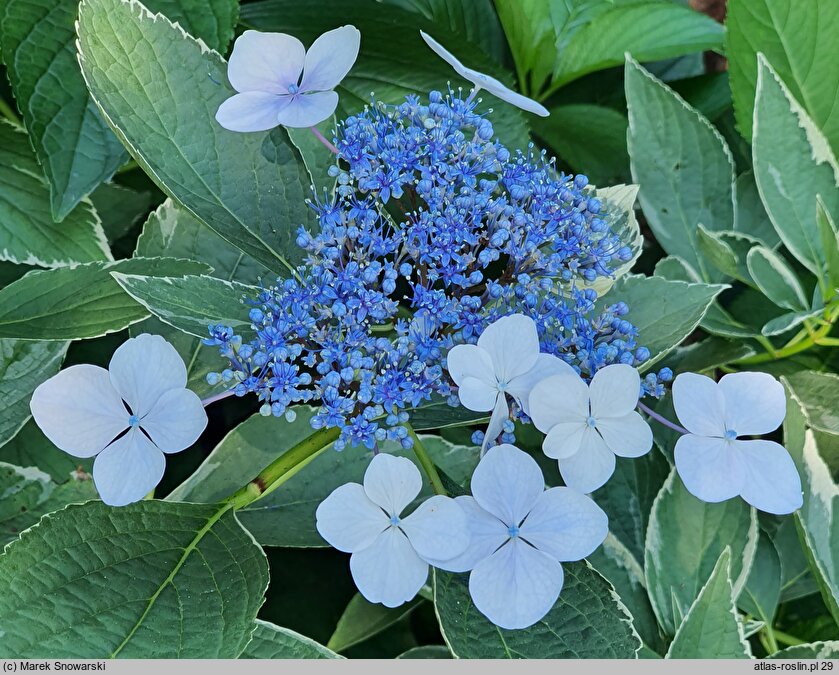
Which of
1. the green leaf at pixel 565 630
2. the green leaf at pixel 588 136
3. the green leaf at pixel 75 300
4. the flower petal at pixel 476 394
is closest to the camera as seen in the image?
the flower petal at pixel 476 394

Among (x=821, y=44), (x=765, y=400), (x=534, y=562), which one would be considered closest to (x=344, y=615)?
(x=534, y=562)

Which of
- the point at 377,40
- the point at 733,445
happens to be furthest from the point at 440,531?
the point at 377,40

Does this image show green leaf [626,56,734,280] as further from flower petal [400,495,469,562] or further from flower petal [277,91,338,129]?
flower petal [400,495,469,562]

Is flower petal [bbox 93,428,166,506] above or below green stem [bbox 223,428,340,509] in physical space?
above

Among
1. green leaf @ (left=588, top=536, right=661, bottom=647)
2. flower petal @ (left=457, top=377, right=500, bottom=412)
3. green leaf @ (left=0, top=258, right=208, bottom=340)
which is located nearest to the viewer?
flower petal @ (left=457, top=377, right=500, bottom=412)

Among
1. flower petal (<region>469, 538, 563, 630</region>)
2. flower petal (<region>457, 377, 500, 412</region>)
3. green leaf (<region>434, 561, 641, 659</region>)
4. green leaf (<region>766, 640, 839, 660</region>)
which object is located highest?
flower petal (<region>457, 377, 500, 412</region>)

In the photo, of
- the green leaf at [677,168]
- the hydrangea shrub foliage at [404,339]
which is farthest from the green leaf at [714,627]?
the green leaf at [677,168]

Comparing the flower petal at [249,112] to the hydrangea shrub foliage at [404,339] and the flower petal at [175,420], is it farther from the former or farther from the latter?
the flower petal at [175,420]

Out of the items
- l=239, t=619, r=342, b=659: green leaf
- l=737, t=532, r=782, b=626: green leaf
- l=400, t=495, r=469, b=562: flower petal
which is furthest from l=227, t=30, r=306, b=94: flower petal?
l=737, t=532, r=782, b=626: green leaf
